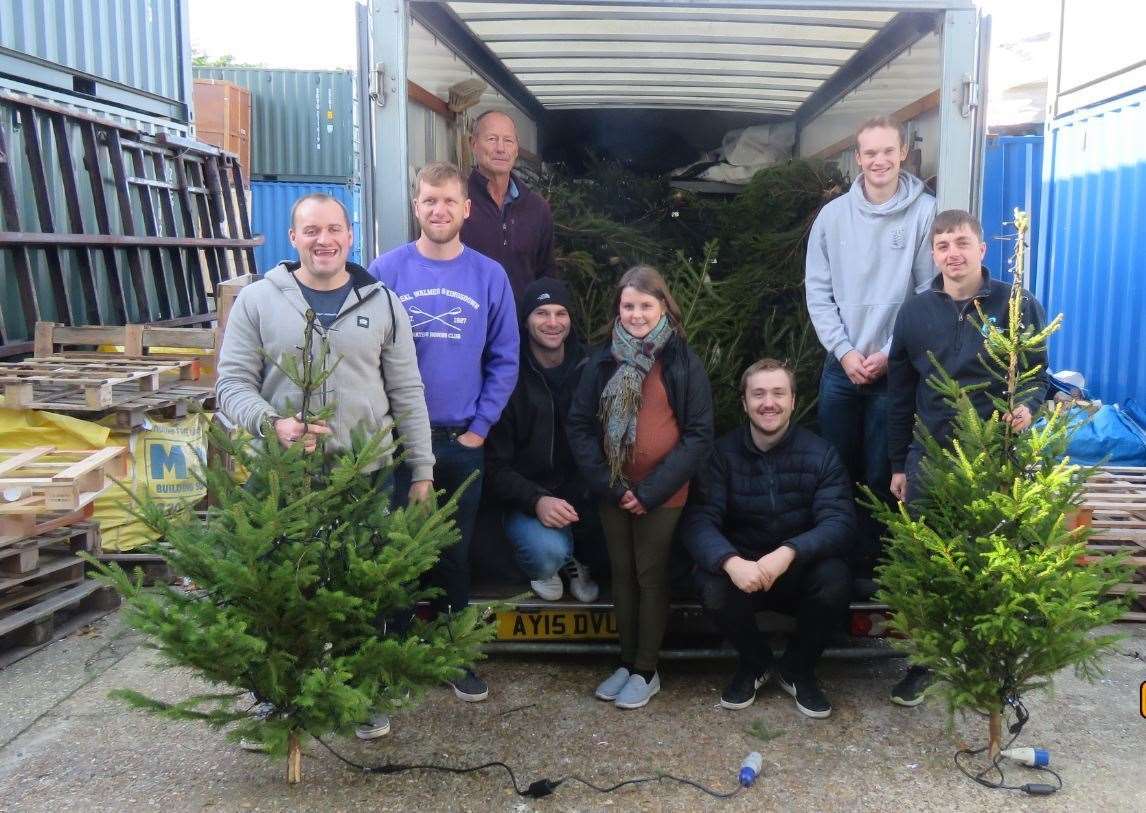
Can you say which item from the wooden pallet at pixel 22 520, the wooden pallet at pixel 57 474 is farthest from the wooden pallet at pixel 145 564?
the wooden pallet at pixel 22 520

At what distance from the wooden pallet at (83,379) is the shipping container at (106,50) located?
2.78 m

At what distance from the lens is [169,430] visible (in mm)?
5578

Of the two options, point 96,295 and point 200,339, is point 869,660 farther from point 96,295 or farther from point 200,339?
point 96,295

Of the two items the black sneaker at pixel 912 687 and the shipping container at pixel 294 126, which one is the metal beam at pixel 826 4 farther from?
the shipping container at pixel 294 126

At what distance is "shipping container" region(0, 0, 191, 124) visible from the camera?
7.56m

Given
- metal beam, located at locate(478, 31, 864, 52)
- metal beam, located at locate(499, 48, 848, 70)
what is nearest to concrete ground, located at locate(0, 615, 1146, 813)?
metal beam, located at locate(478, 31, 864, 52)

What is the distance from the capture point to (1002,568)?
311 centimetres

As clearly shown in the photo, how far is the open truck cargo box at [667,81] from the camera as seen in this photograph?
162 inches

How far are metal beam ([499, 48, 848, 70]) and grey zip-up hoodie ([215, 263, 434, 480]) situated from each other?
3.01 metres

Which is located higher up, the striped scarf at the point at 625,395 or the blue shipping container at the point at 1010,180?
the blue shipping container at the point at 1010,180

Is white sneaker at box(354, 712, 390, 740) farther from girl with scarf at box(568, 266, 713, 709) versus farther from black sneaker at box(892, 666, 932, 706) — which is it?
black sneaker at box(892, 666, 932, 706)

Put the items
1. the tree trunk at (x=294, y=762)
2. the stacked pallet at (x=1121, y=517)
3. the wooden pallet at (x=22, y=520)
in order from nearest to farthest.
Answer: the tree trunk at (x=294, y=762), the wooden pallet at (x=22, y=520), the stacked pallet at (x=1121, y=517)

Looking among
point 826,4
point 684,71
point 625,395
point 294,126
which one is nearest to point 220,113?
point 294,126

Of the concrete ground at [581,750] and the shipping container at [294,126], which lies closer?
the concrete ground at [581,750]
